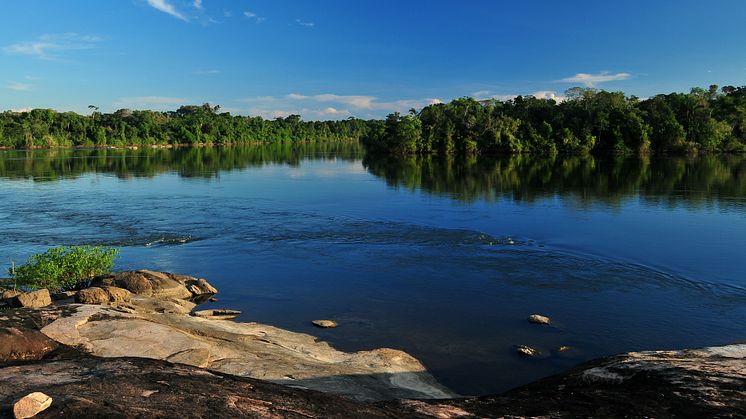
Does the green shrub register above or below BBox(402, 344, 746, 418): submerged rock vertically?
below

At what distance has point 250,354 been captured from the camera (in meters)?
13.3

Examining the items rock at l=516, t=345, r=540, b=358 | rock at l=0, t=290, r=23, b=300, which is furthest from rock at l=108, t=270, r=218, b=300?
rock at l=516, t=345, r=540, b=358

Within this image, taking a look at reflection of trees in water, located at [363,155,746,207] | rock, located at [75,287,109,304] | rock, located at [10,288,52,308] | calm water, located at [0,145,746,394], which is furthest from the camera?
reflection of trees in water, located at [363,155,746,207]

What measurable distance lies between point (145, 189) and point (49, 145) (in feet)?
406

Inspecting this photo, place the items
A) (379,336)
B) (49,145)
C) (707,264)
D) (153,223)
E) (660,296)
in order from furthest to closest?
(49,145), (153,223), (707,264), (660,296), (379,336)

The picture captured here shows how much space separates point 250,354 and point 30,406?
7313 millimetres

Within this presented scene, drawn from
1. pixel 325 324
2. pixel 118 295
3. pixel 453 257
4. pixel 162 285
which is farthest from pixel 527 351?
pixel 162 285

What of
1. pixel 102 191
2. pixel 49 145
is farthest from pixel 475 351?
pixel 49 145

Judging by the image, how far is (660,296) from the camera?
67.3 ft

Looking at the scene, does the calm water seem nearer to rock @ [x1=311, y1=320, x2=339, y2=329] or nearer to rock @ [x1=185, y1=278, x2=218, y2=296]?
rock @ [x1=311, y1=320, x2=339, y2=329]

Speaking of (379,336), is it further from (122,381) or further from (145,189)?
(145,189)

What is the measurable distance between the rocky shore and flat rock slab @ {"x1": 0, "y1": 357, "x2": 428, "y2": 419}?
2 cm

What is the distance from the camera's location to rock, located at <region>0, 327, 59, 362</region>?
9957 mm

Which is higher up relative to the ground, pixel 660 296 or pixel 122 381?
pixel 122 381
